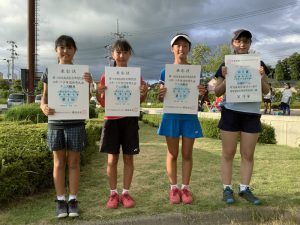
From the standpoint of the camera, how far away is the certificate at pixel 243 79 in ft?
13.6

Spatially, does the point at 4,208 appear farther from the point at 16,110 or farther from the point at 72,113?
the point at 16,110

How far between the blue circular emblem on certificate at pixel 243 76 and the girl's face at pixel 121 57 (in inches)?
50.3

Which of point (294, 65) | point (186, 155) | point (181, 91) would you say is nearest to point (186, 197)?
point (186, 155)

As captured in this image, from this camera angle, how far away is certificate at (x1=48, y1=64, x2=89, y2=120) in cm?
386

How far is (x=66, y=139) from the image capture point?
3836 mm

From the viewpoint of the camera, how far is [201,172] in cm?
589

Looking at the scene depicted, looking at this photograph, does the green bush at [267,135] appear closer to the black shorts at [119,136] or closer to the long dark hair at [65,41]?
the black shorts at [119,136]

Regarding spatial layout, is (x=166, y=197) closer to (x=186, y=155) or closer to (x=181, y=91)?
(x=186, y=155)

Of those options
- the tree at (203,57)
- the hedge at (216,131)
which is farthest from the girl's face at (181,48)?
the tree at (203,57)

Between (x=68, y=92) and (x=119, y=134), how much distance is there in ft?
2.43

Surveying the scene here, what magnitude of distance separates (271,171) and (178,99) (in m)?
2.73

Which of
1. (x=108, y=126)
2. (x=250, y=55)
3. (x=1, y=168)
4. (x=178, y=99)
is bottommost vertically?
(x=1, y=168)

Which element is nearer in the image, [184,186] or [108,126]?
[108,126]

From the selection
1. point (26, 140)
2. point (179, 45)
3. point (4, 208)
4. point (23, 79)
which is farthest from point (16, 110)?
point (179, 45)
